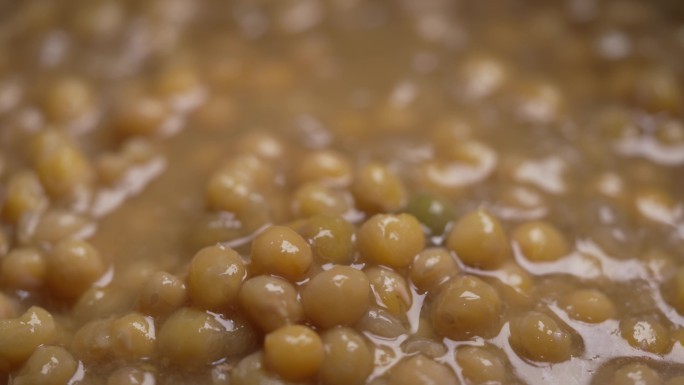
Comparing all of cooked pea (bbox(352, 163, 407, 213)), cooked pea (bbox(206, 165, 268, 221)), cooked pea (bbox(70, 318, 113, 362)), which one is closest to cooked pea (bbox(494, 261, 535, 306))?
cooked pea (bbox(352, 163, 407, 213))

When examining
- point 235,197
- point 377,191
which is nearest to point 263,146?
point 235,197

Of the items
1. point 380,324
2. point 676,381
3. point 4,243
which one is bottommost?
point 676,381

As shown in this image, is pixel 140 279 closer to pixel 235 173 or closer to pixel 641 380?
pixel 235 173

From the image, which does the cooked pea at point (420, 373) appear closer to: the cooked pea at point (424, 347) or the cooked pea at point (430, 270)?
the cooked pea at point (424, 347)

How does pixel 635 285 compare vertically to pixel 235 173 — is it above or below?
below

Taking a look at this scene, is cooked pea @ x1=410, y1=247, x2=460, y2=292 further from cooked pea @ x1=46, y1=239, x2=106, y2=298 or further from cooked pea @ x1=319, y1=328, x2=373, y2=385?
cooked pea @ x1=46, y1=239, x2=106, y2=298

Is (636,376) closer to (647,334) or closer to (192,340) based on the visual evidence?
(647,334)

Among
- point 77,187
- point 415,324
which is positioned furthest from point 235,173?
point 415,324
